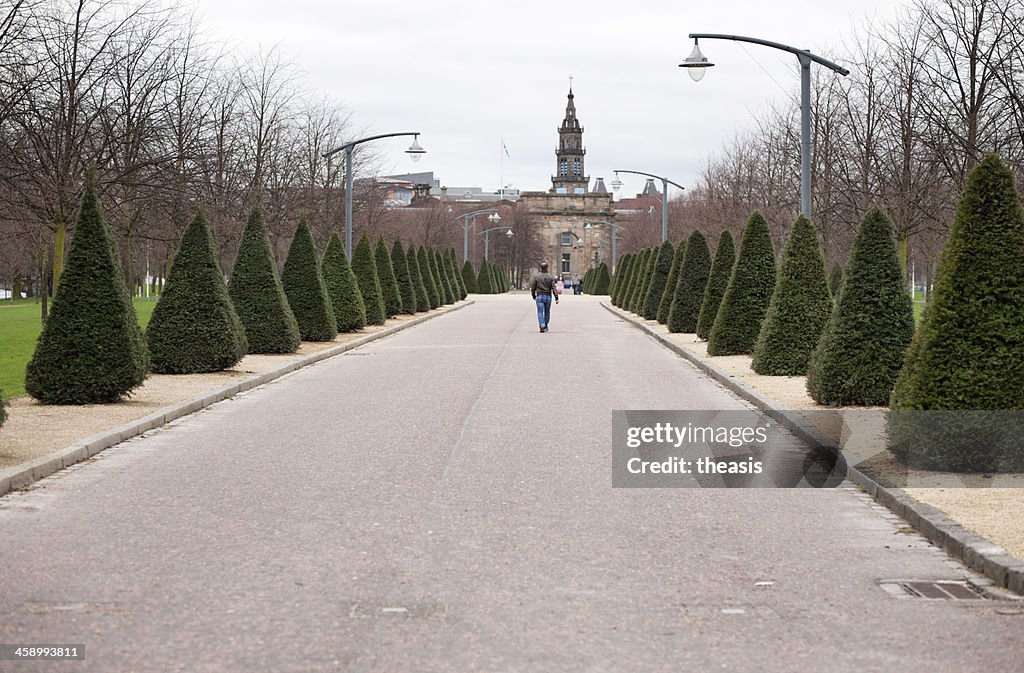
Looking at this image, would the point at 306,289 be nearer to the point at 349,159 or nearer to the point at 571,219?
the point at 349,159

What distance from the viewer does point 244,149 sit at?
1642 inches

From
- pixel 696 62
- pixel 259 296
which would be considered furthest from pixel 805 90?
pixel 259 296

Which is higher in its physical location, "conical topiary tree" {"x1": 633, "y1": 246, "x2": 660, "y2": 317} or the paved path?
"conical topiary tree" {"x1": 633, "y1": 246, "x2": 660, "y2": 317}

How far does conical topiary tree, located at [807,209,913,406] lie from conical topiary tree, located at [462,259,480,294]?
71345mm

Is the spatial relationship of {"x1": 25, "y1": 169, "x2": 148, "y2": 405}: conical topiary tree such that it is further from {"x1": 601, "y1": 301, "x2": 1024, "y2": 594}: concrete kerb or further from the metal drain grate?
the metal drain grate

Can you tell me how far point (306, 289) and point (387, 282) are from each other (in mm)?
13649

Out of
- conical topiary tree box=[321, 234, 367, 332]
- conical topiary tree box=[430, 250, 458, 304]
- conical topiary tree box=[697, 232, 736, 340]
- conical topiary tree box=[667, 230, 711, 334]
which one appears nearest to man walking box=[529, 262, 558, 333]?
conical topiary tree box=[667, 230, 711, 334]

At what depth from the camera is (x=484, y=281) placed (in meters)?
93.4

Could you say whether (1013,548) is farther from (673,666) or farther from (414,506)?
(414,506)

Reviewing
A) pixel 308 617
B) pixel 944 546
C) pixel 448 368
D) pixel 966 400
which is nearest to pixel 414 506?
pixel 308 617

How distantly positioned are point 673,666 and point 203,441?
7783 mm

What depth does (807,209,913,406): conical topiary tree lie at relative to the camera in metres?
13.8

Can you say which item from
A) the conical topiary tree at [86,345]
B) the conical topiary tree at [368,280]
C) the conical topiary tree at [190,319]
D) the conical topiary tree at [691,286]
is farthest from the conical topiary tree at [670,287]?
the conical topiary tree at [86,345]

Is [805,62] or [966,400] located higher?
[805,62]
